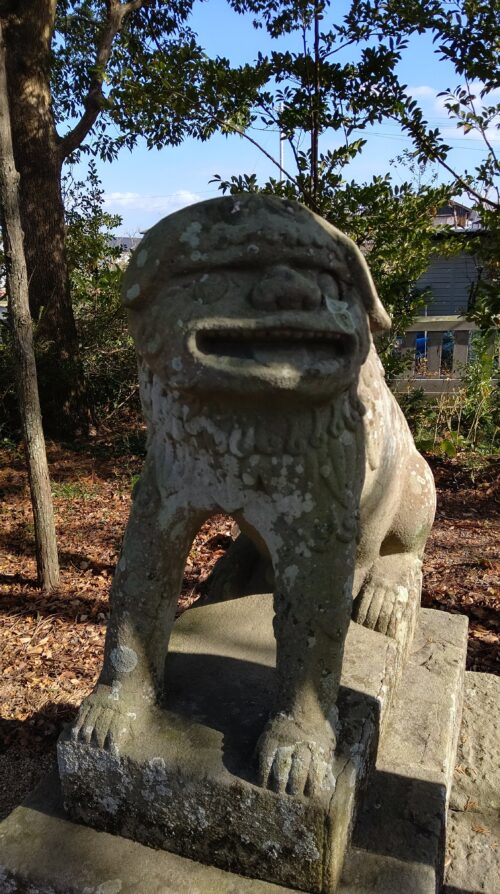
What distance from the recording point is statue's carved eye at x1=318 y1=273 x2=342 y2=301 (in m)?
1.34

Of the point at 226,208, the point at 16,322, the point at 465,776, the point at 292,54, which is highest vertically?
the point at 292,54

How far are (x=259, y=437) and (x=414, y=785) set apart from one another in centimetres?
100

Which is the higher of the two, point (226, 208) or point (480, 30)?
point (480, 30)

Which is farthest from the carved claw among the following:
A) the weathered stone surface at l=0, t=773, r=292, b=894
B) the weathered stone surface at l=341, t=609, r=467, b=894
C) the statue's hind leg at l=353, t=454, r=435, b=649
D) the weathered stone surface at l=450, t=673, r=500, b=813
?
the weathered stone surface at l=0, t=773, r=292, b=894

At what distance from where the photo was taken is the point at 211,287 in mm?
1286

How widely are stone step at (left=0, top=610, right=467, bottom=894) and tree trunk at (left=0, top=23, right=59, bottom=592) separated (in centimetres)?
220

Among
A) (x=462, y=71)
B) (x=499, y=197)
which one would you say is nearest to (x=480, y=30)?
(x=462, y=71)

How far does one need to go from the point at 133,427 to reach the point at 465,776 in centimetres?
529

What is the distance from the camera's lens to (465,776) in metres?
2.05

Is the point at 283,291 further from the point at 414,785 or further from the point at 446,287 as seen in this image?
the point at 446,287

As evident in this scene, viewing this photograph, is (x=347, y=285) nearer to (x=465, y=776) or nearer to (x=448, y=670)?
(x=448, y=670)

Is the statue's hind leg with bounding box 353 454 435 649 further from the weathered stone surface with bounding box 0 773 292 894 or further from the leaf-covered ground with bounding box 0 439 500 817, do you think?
the leaf-covered ground with bounding box 0 439 500 817

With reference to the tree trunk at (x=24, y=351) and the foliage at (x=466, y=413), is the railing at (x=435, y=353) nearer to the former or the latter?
the foliage at (x=466, y=413)

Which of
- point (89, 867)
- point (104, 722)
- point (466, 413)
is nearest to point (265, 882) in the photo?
point (89, 867)
